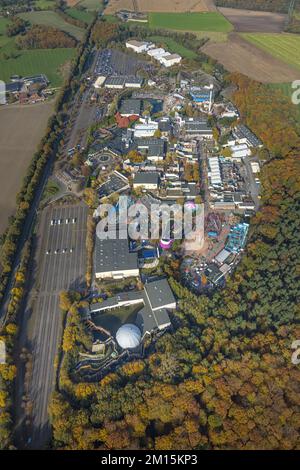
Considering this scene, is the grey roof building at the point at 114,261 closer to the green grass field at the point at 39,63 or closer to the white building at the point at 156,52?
the green grass field at the point at 39,63

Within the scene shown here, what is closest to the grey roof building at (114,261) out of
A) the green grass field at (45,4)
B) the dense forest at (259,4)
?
the green grass field at (45,4)

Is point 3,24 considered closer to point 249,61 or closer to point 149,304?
point 249,61

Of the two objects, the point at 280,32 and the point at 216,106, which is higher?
the point at 280,32

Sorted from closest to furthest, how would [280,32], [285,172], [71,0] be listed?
1. [285,172]
2. [280,32]
3. [71,0]

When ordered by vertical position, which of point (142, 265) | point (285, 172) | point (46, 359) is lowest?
point (46, 359)

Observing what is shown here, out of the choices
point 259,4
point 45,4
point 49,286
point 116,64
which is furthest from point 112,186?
point 259,4
